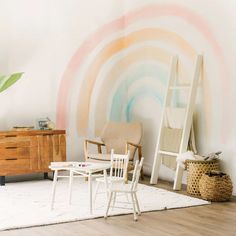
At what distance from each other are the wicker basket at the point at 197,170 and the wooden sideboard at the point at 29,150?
1.93 metres

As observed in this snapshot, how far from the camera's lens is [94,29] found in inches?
303

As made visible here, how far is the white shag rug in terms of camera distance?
461 centimetres

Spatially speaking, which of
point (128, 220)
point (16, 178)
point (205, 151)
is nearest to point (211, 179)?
point (205, 151)

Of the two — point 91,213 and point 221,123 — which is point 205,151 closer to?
point 221,123

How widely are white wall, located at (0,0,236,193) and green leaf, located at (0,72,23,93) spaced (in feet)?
0.74

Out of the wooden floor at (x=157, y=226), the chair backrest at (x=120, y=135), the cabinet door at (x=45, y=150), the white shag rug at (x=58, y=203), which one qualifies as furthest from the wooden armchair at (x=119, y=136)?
the wooden floor at (x=157, y=226)

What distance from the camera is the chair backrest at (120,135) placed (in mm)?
7242

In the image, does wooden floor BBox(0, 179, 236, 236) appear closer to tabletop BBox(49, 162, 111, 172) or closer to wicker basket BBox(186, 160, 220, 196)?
tabletop BBox(49, 162, 111, 172)

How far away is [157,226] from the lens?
4.39 m

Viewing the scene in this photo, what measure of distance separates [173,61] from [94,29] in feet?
5.09

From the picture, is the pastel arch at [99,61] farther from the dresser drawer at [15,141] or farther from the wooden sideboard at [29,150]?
the dresser drawer at [15,141]

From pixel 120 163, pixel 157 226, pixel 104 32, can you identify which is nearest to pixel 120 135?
pixel 120 163

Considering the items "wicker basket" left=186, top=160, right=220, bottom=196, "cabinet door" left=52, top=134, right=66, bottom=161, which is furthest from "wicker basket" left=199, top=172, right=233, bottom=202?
"cabinet door" left=52, top=134, right=66, bottom=161

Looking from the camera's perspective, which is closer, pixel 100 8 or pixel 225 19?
pixel 225 19
